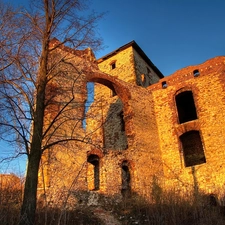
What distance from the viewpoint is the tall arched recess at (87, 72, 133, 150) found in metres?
14.0

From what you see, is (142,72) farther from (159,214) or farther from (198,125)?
(159,214)

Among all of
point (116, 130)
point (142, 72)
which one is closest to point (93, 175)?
point (116, 130)

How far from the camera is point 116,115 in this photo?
16.7m

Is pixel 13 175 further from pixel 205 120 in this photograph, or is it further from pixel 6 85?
pixel 205 120

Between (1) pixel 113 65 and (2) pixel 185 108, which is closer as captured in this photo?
(2) pixel 185 108

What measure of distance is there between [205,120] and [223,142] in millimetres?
1502

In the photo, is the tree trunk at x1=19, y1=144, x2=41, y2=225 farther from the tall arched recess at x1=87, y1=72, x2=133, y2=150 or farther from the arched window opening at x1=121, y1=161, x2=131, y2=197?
the tall arched recess at x1=87, y1=72, x2=133, y2=150

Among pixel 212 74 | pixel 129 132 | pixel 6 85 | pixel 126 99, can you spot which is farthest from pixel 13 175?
pixel 212 74

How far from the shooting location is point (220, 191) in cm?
1152

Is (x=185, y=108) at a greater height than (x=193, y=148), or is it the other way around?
(x=185, y=108)

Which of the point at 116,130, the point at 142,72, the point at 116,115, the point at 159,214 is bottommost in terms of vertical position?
the point at 159,214

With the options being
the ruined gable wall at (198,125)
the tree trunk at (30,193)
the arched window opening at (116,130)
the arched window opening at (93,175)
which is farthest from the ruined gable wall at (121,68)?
the tree trunk at (30,193)

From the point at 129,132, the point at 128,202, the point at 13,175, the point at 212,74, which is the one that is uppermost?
the point at 212,74

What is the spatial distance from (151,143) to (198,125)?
259 centimetres
